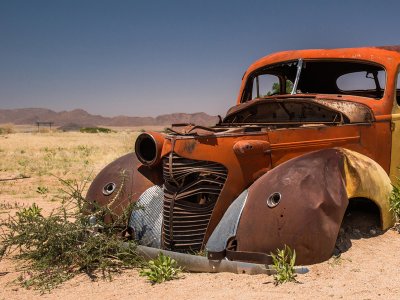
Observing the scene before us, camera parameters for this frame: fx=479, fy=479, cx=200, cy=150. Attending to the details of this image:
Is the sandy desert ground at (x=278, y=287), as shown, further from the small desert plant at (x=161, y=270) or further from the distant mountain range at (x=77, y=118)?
the distant mountain range at (x=77, y=118)

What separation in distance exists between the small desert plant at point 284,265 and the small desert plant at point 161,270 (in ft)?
2.72

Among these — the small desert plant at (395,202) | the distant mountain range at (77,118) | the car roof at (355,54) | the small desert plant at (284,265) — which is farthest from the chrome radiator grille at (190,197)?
the distant mountain range at (77,118)

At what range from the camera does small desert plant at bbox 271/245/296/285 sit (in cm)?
339

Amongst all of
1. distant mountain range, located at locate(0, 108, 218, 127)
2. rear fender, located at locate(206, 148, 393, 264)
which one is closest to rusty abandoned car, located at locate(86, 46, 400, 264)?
rear fender, located at locate(206, 148, 393, 264)

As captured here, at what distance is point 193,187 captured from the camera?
407 cm

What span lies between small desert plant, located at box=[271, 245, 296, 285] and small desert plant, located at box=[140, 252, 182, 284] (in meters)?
0.83

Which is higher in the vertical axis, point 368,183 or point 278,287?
point 368,183

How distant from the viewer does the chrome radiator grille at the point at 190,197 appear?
13.3ft

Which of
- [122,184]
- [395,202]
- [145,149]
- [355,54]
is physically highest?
[355,54]

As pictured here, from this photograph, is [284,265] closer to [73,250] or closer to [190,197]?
[190,197]

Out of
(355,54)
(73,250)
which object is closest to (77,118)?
(355,54)

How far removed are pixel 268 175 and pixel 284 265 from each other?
821 millimetres

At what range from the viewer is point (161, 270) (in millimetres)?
3770

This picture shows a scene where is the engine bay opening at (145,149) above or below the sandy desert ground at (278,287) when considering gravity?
above
